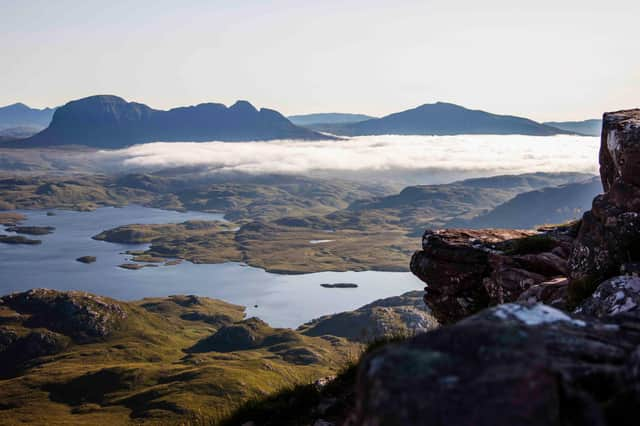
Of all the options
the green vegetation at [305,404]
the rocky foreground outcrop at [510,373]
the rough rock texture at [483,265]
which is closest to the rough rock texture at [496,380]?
the rocky foreground outcrop at [510,373]

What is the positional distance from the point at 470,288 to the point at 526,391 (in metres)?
18.9

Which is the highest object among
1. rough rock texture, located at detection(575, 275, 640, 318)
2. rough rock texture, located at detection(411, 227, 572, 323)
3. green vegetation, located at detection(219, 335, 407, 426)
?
rough rock texture, located at detection(575, 275, 640, 318)

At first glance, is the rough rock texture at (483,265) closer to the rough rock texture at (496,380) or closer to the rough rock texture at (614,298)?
the rough rock texture at (614,298)

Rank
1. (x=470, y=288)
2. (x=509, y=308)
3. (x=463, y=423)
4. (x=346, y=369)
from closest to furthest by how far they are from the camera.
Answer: (x=463, y=423) → (x=509, y=308) → (x=346, y=369) → (x=470, y=288)

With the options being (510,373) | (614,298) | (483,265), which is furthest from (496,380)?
(483,265)

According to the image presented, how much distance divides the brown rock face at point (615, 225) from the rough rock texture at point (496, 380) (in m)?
9.38

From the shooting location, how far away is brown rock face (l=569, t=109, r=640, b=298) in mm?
15461

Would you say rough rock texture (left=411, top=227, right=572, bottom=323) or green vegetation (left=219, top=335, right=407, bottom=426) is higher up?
rough rock texture (left=411, top=227, right=572, bottom=323)

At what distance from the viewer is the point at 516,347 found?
632cm

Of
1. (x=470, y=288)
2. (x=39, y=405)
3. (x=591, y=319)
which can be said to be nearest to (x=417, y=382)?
(x=591, y=319)

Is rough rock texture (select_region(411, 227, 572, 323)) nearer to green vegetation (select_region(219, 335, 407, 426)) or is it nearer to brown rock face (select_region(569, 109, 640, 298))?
brown rock face (select_region(569, 109, 640, 298))

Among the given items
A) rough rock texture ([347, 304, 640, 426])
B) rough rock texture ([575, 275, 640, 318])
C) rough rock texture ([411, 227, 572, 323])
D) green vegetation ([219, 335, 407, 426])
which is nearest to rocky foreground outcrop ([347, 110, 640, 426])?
rough rock texture ([347, 304, 640, 426])

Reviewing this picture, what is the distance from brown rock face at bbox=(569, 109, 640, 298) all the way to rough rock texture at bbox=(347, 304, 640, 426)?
30.8 ft

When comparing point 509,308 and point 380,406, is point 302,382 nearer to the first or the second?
point 509,308
